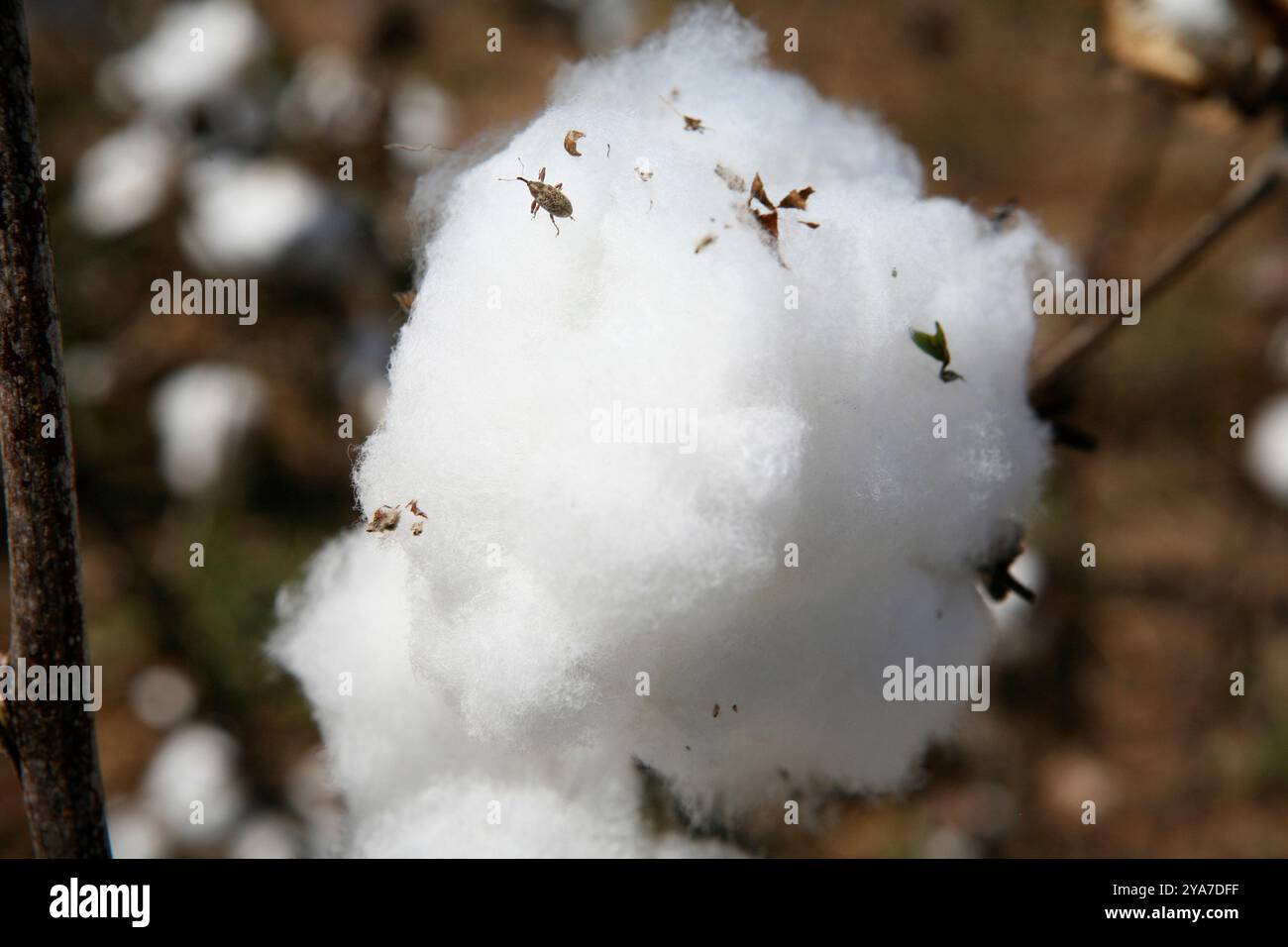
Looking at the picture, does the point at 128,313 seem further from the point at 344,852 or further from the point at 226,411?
the point at 344,852

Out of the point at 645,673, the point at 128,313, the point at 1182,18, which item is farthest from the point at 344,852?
the point at 128,313

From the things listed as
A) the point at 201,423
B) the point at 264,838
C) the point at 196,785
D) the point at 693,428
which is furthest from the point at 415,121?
the point at 693,428

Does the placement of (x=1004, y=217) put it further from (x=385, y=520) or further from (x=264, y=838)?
(x=264, y=838)

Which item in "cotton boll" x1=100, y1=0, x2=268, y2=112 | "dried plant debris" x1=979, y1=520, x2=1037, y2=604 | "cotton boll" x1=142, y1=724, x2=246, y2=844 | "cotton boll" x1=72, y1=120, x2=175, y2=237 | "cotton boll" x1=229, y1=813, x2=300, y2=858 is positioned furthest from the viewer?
"cotton boll" x1=72, y1=120, x2=175, y2=237

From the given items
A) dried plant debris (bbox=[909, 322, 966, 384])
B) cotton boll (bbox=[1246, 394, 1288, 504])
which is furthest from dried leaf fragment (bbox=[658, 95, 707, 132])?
cotton boll (bbox=[1246, 394, 1288, 504])

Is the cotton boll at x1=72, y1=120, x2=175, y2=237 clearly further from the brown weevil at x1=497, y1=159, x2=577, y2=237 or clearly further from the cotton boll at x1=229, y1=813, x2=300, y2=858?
the brown weevil at x1=497, y1=159, x2=577, y2=237

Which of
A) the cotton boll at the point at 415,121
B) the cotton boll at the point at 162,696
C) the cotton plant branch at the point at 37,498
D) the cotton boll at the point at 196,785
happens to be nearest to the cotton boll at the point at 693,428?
the cotton plant branch at the point at 37,498

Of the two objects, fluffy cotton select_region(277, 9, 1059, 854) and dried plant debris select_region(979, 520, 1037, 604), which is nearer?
fluffy cotton select_region(277, 9, 1059, 854)
